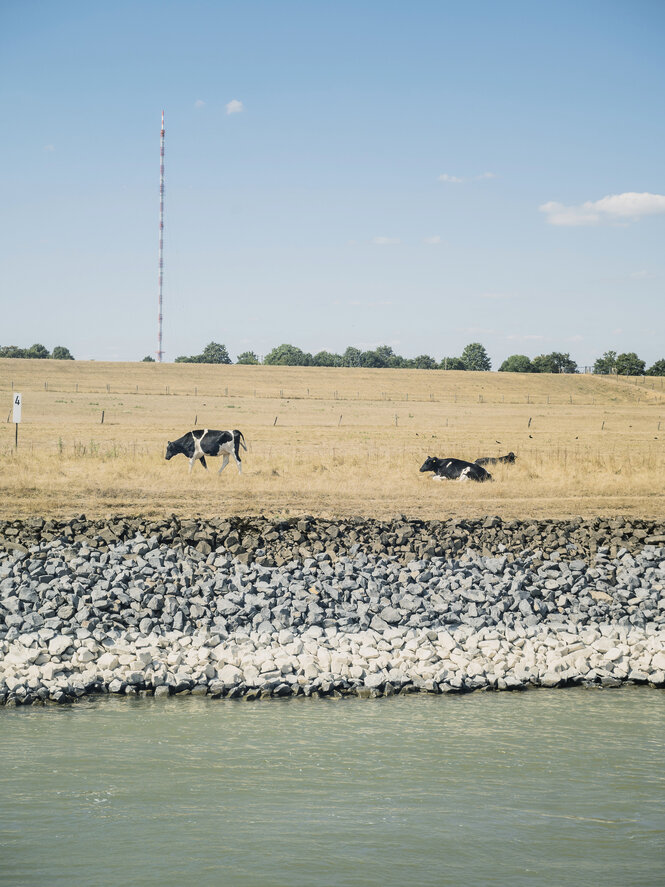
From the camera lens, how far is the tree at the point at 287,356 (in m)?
189

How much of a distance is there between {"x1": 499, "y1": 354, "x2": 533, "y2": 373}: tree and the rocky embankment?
154977 millimetres

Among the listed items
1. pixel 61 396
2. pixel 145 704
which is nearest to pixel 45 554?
pixel 145 704

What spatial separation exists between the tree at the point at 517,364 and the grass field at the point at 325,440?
50761 millimetres

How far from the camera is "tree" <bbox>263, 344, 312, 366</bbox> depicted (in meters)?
189

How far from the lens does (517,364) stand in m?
170

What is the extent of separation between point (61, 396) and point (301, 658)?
67.6m

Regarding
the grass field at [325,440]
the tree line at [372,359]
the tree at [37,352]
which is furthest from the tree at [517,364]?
the tree at [37,352]

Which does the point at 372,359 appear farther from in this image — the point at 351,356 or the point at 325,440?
the point at 325,440

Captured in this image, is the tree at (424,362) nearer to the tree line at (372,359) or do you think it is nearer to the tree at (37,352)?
the tree line at (372,359)

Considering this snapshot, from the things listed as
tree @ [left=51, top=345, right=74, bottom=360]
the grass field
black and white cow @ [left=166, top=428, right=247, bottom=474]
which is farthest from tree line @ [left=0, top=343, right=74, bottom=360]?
black and white cow @ [left=166, top=428, right=247, bottom=474]

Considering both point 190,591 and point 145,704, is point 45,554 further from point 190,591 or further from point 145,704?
point 145,704

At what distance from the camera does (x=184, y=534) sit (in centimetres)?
1631

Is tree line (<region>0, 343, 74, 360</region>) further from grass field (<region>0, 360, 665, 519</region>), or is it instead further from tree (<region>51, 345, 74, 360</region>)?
grass field (<region>0, 360, 665, 519</region>)

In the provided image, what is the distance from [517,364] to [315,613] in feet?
533
